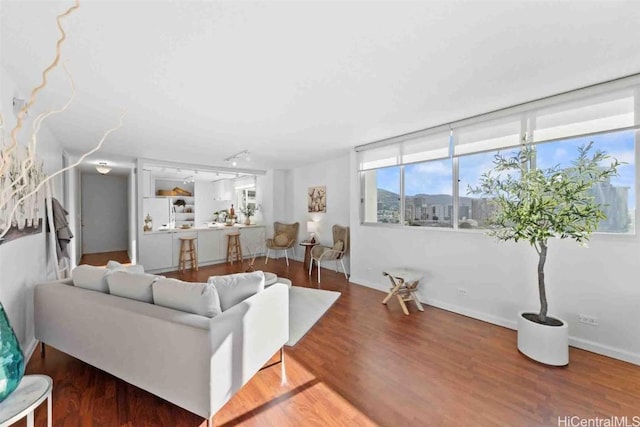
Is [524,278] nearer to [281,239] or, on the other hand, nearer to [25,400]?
[25,400]

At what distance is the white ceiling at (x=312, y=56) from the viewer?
1491 mm

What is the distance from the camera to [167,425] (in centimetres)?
167

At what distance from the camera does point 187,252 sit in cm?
582

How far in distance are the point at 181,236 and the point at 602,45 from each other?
6.70 m

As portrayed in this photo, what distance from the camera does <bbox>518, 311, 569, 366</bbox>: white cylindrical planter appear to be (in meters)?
2.24

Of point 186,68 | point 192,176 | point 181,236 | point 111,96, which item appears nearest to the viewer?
point 186,68

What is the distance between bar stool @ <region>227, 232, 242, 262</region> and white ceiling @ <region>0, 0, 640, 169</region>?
368 centimetres

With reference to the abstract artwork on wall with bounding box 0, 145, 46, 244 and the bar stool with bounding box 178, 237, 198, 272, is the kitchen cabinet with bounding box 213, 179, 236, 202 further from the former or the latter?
the abstract artwork on wall with bounding box 0, 145, 46, 244

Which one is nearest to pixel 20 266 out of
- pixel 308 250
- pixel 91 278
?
pixel 91 278

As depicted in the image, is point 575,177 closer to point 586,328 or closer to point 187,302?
point 586,328

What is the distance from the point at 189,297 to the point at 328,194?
14.5ft

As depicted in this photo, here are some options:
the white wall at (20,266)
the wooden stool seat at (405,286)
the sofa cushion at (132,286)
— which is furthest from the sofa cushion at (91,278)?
the wooden stool seat at (405,286)

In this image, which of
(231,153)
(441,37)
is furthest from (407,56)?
(231,153)

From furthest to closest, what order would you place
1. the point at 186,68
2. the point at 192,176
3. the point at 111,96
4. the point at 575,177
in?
the point at 192,176 < the point at 111,96 < the point at 575,177 < the point at 186,68
